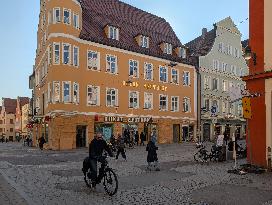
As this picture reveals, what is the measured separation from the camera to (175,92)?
46.3 meters

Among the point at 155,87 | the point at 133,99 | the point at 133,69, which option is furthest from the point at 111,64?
the point at 155,87

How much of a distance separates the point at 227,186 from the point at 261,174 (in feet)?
11.2

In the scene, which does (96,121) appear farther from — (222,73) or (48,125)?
(222,73)

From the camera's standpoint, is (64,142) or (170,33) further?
(170,33)

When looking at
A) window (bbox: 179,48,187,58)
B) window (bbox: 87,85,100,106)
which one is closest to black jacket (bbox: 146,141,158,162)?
window (bbox: 87,85,100,106)

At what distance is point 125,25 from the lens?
1761 inches

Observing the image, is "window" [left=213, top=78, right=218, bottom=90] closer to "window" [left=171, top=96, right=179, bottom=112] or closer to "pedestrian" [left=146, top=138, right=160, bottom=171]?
"window" [left=171, top=96, right=179, bottom=112]

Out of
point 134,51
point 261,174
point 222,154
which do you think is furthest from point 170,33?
point 261,174

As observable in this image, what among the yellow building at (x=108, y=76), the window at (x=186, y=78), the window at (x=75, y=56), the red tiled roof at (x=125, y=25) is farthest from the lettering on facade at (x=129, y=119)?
the window at (x=186, y=78)

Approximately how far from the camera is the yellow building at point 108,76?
114ft

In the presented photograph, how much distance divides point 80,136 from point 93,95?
443cm

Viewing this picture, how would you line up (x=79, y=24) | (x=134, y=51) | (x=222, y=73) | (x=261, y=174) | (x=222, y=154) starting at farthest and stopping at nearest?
(x=222, y=73) < (x=134, y=51) < (x=79, y=24) < (x=222, y=154) < (x=261, y=174)

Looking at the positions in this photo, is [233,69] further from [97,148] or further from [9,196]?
[9,196]

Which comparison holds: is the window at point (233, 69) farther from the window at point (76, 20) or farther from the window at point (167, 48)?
the window at point (76, 20)
